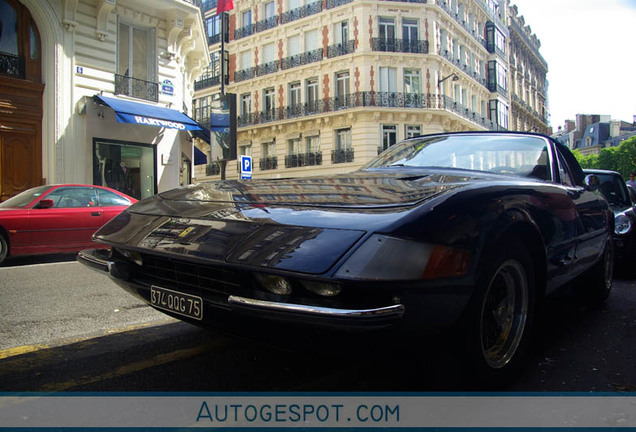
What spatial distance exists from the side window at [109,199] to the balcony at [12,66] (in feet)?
20.6

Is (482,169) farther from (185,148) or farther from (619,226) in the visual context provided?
(185,148)

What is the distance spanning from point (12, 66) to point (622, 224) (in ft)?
45.1

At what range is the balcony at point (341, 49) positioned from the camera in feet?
97.7

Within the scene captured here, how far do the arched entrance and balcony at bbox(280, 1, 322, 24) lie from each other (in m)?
22.1

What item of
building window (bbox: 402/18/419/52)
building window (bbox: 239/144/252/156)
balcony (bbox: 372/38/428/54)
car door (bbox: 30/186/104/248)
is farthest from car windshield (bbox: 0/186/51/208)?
building window (bbox: 239/144/252/156)

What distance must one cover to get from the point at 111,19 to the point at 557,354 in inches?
586

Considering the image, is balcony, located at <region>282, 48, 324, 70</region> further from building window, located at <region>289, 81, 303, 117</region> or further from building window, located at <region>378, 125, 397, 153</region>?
building window, located at <region>378, 125, 397, 153</region>

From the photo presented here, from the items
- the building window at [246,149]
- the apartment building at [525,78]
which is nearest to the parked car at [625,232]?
the building window at [246,149]

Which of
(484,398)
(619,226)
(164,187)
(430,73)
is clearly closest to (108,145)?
(164,187)

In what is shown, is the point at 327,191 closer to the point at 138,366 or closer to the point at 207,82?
the point at 138,366

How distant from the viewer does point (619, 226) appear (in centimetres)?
575

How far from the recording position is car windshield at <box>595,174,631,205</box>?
638 centimetres

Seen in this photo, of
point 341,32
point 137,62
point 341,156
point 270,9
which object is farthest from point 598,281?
point 270,9

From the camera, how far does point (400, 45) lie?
29.8 meters
